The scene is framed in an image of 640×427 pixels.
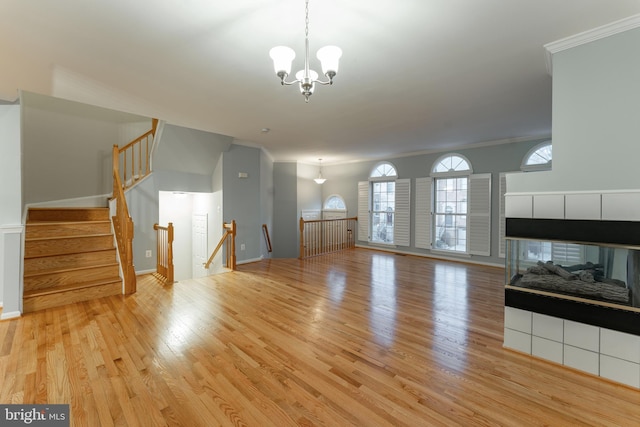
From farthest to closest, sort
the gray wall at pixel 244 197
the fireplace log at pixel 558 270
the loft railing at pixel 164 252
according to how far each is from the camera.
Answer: the gray wall at pixel 244 197
the loft railing at pixel 164 252
the fireplace log at pixel 558 270

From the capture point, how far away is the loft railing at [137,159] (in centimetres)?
521

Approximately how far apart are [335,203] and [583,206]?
22.7ft

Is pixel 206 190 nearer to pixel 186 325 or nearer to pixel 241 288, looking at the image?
pixel 241 288

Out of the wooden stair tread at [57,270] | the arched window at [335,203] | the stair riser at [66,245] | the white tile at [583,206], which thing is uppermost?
the arched window at [335,203]

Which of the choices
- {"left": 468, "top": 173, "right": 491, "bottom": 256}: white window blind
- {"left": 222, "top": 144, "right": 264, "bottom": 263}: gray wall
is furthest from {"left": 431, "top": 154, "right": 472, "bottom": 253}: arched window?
{"left": 222, "top": 144, "right": 264, "bottom": 263}: gray wall

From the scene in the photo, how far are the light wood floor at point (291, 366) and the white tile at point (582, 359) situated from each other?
0.20 ft

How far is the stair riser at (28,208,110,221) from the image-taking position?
175 inches

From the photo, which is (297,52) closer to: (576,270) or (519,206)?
(519,206)

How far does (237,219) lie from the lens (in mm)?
6109

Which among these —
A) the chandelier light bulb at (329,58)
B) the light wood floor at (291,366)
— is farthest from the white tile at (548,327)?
the chandelier light bulb at (329,58)

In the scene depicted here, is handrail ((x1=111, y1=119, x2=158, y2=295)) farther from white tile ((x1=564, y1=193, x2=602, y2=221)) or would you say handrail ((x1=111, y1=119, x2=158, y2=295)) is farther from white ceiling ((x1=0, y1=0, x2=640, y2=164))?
white tile ((x1=564, y1=193, x2=602, y2=221))

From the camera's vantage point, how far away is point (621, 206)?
2078 millimetres

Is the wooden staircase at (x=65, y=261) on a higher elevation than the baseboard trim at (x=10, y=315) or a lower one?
higher

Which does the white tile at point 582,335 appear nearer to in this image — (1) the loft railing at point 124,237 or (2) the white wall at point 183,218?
(1) the loft railing at point 124,237
